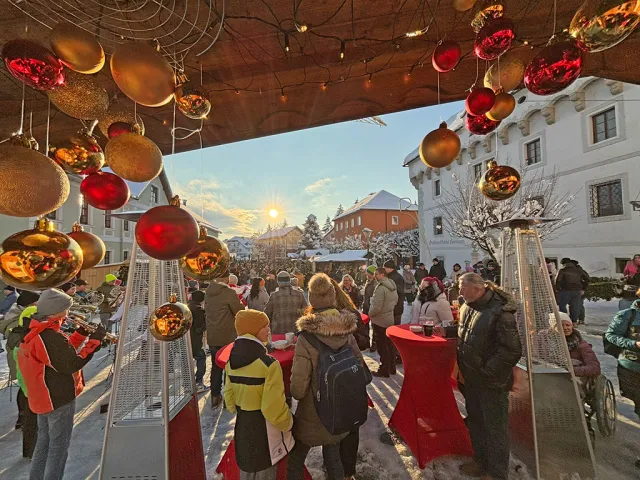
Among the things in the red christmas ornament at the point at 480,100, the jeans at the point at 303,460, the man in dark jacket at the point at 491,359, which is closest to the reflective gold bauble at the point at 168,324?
the jeans at the point at 303,460

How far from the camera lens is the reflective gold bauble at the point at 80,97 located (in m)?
→ 1.44

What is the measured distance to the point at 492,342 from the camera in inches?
112

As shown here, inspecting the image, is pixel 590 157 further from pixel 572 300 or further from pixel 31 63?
pixel 31 63

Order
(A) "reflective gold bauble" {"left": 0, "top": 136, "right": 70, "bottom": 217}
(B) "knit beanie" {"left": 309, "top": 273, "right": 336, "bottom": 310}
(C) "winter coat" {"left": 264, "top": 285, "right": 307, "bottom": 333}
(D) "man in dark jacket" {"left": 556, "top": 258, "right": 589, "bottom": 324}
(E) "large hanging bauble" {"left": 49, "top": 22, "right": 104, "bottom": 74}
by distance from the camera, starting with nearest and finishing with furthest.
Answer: (A) "reflective gold bauble" {"left": 0, "top": 136, "right": 70, "bottom": 217}
(E) "large hanging bauble" {"left": 49, "top": 22, "right": 104, "bottom": 74}
(B) "knit beanie" {"left": 309, "top": 273, "right": 336, "bottom": 310}
(C) "winter coat" {"left": 264, "top": 285, "right": 307, "bottom": 333}
(D) "man in dark jacket" {"left": 556, "top": 258, "right": 589, "bottom": 324}

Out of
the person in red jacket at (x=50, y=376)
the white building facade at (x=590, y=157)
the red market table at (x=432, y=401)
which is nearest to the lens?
the person in red jacket at (x=50, y=376)

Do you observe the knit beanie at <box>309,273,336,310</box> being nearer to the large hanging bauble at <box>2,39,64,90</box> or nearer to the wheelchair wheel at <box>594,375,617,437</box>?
the large hanging bauble at <box>2,39,64,90</box>

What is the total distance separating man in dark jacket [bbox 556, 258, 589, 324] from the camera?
28.0 ft

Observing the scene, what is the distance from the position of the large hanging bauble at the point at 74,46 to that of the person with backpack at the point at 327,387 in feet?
6.89

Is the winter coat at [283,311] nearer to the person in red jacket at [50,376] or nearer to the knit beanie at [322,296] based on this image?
the knit beanie at [322,296]

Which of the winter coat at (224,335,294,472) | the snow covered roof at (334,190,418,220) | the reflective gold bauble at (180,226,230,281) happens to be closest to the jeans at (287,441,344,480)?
the winter coat at (224,335,294,472)

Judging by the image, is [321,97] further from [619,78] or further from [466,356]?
[466,356]

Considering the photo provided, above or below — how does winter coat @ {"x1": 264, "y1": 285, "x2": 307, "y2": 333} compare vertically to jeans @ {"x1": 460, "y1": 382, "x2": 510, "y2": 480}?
above

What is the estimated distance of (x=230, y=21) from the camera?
206 cm

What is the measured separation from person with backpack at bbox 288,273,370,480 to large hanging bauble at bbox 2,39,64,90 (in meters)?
2.12
